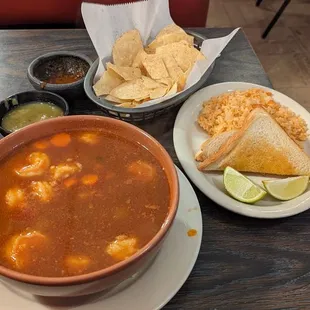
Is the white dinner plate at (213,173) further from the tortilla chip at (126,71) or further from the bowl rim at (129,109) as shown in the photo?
the tortilla chip at (126,71)

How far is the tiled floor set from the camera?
3.38 metres

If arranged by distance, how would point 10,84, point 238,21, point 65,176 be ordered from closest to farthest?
point 65,176 < point 10,84 < point 238,21

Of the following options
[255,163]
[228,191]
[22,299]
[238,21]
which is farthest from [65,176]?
[238,21]

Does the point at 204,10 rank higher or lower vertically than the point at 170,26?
lower

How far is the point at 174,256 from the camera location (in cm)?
97

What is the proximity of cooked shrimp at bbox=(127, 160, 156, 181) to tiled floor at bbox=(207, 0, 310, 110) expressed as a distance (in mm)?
2400

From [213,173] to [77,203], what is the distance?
0.47 meters

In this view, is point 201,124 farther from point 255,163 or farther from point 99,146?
point 99,146

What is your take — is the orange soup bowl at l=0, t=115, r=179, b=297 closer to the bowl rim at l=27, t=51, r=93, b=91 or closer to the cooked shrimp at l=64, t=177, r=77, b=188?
the cooked shrimp at l=64, t=177, r=77, b=188

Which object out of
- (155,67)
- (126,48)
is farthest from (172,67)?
(126,48)

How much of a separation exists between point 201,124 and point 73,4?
1368 millimetres

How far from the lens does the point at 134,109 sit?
1.36 m

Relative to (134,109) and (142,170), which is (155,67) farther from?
(142,170)

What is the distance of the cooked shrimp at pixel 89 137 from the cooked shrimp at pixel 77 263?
309 millimetres
